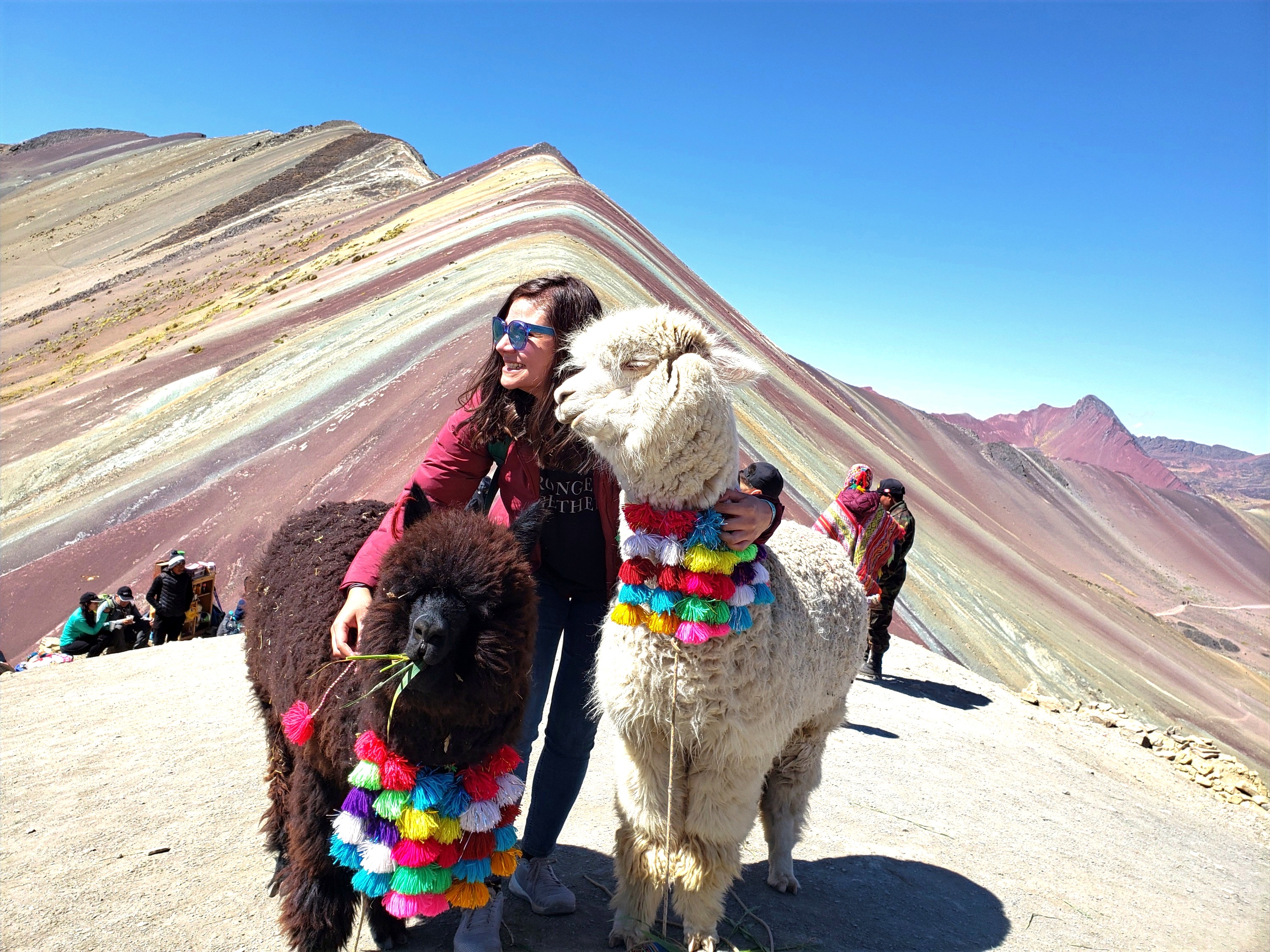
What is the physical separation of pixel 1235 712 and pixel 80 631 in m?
18.9

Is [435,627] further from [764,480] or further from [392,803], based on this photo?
[764,480]

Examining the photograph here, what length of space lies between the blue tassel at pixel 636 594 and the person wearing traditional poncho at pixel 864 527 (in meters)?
4.35

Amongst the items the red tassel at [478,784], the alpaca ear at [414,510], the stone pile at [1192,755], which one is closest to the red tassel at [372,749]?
the red tassel at [478,784]

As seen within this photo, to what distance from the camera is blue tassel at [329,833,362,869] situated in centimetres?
200

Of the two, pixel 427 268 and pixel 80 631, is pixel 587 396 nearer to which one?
pixel 80 631

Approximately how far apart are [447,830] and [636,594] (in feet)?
2.71

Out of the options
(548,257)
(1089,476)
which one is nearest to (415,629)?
(548,257)

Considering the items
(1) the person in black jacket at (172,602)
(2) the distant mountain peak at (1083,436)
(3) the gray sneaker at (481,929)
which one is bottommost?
(1) the person in black jacket at (172,602)

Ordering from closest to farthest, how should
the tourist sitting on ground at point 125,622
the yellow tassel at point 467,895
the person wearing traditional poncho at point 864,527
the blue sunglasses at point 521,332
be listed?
the yellow tassel at point 467,895 → the blue sunglasses at point 521,332 → the person wearing traditional poncho at point 864,527 → the tourist sitting on ground at point 125,622

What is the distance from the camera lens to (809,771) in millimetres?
3064

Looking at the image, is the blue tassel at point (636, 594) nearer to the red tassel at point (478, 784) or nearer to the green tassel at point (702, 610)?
the green tassel at point (702, 610)

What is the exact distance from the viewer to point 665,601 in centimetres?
220

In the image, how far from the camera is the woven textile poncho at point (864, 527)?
259 inches

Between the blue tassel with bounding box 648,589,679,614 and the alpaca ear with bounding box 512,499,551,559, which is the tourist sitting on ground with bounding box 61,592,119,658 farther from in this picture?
the blue tassel with bounding box 648,589,679,614
